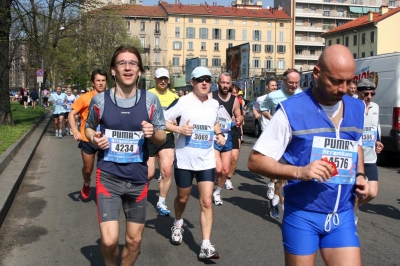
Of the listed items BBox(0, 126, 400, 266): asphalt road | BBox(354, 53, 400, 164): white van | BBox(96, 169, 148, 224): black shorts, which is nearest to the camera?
BBox(96, 169, 148, 224): black shorts

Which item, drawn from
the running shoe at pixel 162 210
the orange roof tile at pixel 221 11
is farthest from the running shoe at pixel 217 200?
the orange roof tile at pixel 221 11

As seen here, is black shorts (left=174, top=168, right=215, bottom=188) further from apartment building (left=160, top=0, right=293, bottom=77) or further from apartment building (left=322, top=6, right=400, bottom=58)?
apartment building (left=160, top=0, right=293, bottom=77)

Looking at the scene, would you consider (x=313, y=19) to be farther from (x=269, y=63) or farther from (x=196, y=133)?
(x=196, y=133)

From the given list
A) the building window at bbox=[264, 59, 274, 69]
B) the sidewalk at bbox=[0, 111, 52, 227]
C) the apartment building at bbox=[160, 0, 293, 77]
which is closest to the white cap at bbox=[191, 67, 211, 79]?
the sidewalk at bbox=[0, 111, 52, 227]

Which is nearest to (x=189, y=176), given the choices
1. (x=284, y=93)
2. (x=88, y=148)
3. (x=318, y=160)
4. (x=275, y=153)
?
(x=88, y=148)

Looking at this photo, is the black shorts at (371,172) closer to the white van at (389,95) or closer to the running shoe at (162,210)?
the running shoe at (162,210)

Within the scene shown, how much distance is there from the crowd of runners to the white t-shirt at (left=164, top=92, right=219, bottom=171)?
0.04 ft

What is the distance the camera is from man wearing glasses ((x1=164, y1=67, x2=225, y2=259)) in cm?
589

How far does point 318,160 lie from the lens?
300 centimetres

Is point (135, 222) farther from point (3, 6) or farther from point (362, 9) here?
point (362, 9)

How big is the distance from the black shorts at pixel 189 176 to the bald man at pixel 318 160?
2.73m

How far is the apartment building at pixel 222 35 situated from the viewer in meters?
105

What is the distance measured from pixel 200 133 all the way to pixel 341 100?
9.79 feet

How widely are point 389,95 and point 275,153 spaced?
11.1 meters
